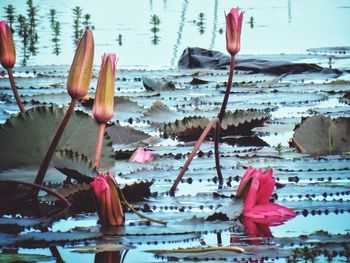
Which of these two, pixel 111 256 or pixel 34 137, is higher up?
pixel 34 137

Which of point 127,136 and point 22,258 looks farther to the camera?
point 127,136

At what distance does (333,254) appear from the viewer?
5.37ft

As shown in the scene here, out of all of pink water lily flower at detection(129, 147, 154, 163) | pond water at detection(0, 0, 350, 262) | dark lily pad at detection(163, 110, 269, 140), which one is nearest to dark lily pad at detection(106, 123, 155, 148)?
pond water at detection(0, 0, 350, 262)

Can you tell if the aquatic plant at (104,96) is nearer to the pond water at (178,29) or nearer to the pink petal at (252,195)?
the pink petal at (252,195)

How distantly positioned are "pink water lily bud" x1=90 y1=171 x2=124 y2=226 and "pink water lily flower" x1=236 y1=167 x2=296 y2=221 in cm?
26

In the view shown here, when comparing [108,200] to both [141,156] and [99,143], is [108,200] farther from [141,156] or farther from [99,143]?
[141,156]

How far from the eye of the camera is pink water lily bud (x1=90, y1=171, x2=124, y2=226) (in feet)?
6.02

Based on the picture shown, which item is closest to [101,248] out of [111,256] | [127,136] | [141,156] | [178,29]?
[111,256]

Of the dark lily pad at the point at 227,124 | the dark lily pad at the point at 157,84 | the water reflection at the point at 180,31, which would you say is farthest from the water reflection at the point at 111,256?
the water reflection at the point at 180,31

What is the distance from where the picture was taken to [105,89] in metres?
2.11

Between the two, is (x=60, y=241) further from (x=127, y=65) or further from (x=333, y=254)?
(x=127, y=65)

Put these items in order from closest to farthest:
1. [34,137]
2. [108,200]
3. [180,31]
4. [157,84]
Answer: [108,200]
[34,137]
[157,84]
[180,31]

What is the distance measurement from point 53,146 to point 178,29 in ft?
20.0

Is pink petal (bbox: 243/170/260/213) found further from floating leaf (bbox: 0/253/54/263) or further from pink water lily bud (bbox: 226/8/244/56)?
pink water lily bud (bbox: 226/8/244/56)
